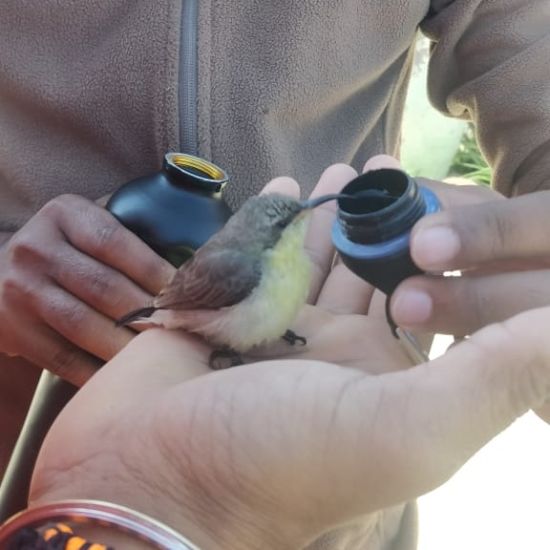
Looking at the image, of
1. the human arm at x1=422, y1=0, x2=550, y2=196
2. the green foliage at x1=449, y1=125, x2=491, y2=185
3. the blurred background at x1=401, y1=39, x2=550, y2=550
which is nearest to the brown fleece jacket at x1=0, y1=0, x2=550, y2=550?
the human arm at x1=422, y1=0, x2=550, y2=196

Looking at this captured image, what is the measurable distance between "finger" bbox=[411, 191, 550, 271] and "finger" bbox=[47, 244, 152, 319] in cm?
61

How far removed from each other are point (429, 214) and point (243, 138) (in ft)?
1.93

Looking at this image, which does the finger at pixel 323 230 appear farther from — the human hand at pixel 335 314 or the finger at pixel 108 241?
the finger at pixel 108 241

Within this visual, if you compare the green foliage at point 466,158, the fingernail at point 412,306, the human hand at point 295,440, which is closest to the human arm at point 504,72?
the fingernail at point 412,306

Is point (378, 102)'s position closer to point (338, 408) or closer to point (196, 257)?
point (196, 257)

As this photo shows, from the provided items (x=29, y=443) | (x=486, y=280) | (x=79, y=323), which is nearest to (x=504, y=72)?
(x=486, y=280)

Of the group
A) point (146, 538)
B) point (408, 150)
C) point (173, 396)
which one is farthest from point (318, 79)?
point (408, 150)

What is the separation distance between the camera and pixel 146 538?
0.74 metres

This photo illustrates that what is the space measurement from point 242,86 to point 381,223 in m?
0.60

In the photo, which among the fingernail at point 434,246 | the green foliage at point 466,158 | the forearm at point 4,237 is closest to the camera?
the fingernail at point 434,246

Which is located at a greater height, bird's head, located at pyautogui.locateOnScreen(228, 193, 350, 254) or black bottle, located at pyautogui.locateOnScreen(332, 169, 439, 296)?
black bottle, located at pyautogui.locateOnScreen(332, 169, 439, 296)

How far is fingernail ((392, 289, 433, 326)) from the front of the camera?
930 mm

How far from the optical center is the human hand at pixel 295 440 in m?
0.76

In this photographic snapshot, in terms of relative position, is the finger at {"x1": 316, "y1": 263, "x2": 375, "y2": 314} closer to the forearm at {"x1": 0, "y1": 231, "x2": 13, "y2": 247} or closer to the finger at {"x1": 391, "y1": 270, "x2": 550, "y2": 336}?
the finger at {"x1": 391, "y1": 270, "x2": 550, "y2": 336}
